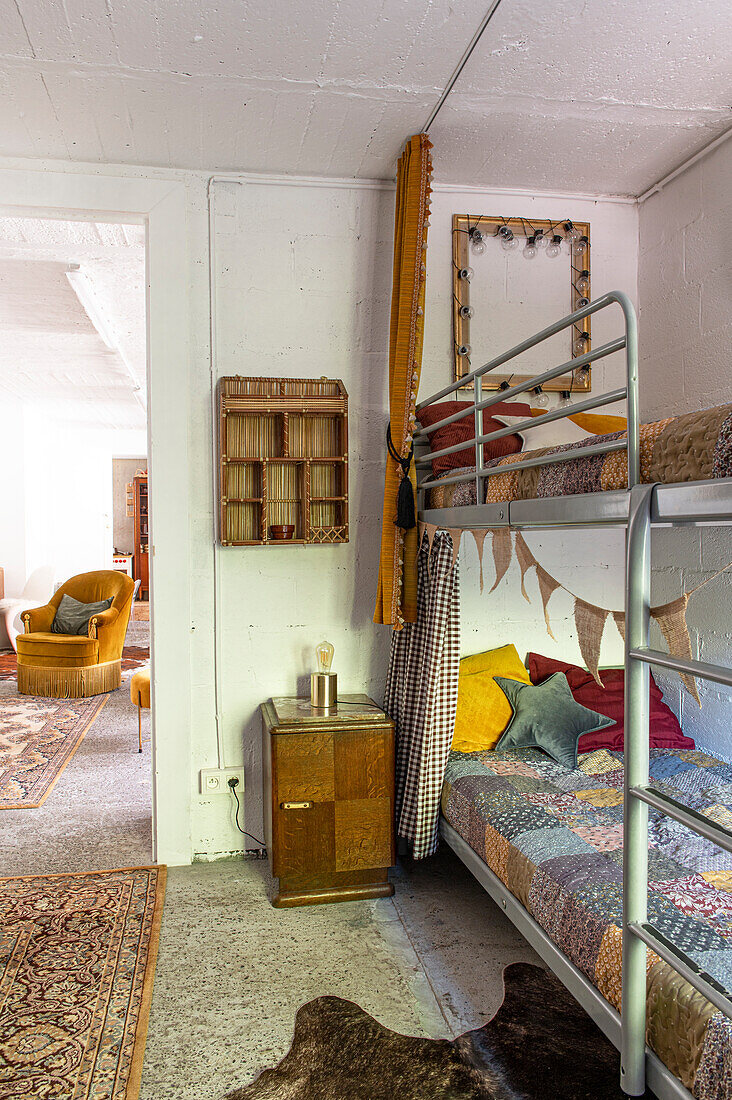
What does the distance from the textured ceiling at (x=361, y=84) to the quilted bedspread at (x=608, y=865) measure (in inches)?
89.9

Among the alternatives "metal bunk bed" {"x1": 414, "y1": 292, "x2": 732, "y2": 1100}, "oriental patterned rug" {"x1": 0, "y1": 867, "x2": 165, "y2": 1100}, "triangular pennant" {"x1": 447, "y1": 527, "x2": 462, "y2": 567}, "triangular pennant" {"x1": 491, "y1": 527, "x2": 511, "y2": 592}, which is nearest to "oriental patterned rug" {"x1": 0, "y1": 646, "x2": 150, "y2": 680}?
"oriental patterned rug" {"x1": 0, "y1": 867, "x2": 165, "y2": 1100}

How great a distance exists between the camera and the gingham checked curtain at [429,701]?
2885mm

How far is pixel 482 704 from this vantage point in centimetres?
316

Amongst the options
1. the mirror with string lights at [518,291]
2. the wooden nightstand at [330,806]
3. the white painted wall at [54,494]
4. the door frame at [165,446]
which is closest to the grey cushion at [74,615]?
the white painted wall at [54,494]

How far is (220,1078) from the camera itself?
1.94 metres

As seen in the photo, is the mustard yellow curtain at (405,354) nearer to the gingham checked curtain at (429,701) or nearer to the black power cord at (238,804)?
the gingham checked curtain at (429,701)

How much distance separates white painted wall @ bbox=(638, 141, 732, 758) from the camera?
3070mm

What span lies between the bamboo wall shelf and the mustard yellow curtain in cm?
28

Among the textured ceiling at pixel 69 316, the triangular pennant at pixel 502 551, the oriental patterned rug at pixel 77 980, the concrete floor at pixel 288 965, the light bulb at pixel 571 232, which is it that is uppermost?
the textured ceiling at pixel 69 316

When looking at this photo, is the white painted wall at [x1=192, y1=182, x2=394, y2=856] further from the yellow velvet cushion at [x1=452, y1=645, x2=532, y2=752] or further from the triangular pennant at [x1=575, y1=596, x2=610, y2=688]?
the triangular pennant at [x1=575, y1=596, x2=610, y2=688]

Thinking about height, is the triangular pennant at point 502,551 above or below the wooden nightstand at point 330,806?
above

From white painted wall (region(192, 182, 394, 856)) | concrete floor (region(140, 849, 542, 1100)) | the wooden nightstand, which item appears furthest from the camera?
white painted wall (region(192, 182, 394, 856))

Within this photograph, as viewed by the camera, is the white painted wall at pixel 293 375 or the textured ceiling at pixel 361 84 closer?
the textured ceiling at pixel 361 84

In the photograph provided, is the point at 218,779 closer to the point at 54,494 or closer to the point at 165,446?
the point at 165,446
